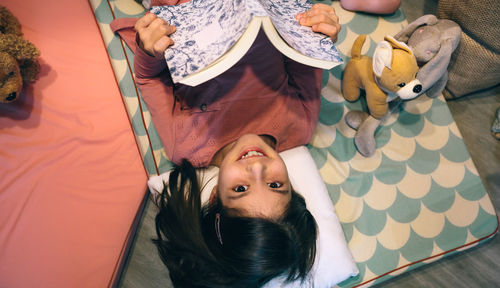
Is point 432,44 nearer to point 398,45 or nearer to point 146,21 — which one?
point 398,45

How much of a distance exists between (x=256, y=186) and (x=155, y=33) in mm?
405

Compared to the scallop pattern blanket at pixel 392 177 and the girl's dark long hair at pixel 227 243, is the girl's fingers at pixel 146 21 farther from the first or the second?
the girl's dark long hair at pixel 227 243

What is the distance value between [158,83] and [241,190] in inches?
16.0

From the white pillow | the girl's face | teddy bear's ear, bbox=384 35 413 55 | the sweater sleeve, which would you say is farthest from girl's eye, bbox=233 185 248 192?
teddy bear's ear, bbox=384 35 413 55

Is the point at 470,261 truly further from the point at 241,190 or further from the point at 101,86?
the point at 101,86

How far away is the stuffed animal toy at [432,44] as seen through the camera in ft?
2.63

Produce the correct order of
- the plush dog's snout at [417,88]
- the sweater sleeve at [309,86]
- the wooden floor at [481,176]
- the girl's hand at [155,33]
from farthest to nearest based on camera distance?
1. the wooden floor at [481,176]
2. the sweater sleeve at [309,86]
3. the plush dog's snout at [417,88]
4. the girl's hand at [155,33]

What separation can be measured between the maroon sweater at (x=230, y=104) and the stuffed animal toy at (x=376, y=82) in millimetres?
142

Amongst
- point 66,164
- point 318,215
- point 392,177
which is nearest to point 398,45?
point 392,177

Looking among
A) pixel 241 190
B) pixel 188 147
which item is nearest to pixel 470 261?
pixel 241 190

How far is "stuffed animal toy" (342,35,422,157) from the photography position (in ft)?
2.44

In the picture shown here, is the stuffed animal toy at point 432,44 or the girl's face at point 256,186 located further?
the stuffed animal toy at point 432,44

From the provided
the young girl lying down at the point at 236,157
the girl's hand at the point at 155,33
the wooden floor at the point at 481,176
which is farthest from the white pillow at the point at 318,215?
the girl's hand at the point at 155,33

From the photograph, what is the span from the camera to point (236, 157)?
73 cm
